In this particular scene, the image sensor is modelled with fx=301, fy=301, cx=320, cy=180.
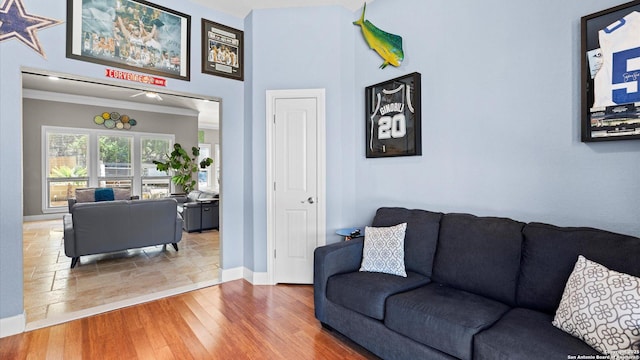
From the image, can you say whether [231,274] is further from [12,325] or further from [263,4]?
[263,4]

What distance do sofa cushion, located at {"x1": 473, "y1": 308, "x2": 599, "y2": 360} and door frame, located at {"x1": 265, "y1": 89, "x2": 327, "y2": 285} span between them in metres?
2.01

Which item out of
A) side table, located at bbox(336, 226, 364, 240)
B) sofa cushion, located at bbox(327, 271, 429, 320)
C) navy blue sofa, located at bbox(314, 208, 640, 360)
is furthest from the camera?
side table, located at bbox(336, 226, 364, 240)

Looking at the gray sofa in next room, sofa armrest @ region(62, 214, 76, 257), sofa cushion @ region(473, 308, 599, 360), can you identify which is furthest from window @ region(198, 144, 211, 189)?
sofa cushion @ region(473, 308, 599, 360)

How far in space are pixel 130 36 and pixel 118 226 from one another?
2411mm

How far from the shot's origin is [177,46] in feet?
10.2

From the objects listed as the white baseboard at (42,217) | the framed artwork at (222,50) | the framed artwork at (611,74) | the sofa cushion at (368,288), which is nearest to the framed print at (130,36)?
the framed artwork at (222,50)

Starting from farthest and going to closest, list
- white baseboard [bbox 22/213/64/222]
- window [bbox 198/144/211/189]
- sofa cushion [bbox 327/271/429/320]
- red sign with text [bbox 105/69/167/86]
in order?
window [bbox 198/144/211/189]
white baseboard [bbox 22/213/64/222]
red sign with text [bbox 105/69/167/86]
sofa cushion [bbox 327/271/429/320]

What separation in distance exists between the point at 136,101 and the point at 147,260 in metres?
5.20

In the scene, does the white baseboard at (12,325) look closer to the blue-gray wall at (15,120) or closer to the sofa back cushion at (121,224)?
the blue-gray wall at (15,120)

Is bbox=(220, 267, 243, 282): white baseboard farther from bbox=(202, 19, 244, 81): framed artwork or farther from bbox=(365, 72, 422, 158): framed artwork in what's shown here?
bbox=(202, 19, 244, 81): framed artwork

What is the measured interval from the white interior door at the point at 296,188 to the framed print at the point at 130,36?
3.71ft

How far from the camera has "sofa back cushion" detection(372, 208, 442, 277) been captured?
92.5 inches

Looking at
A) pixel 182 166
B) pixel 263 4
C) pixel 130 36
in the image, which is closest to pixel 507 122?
pixel 263 4

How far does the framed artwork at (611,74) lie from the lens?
170cm
